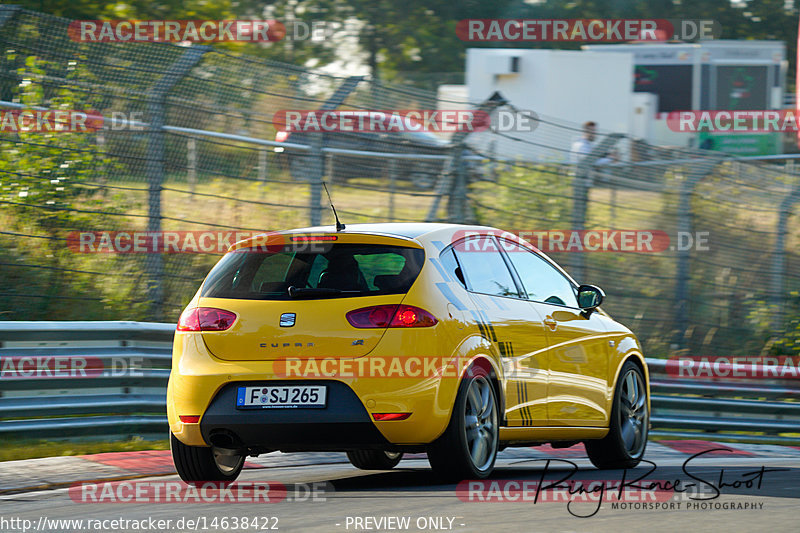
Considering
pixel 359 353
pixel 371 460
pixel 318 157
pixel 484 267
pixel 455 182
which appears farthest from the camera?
pixel 455 182

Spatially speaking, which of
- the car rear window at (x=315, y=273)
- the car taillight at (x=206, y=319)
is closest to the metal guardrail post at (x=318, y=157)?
the car rear window at (x=315, y=273)

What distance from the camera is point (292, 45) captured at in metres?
40.5

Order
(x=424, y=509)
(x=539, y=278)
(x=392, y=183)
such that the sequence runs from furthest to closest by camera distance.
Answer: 1. (x=392, y=183)
2. (x=539, y=278)
3. (x=424, y=509)

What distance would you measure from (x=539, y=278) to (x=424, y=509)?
2.51 meters

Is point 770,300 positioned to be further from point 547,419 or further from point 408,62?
point 408,62

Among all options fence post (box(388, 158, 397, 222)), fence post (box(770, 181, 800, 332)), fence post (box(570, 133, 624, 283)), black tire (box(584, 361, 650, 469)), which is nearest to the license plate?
black tire (box(584, 361, 650, 469))

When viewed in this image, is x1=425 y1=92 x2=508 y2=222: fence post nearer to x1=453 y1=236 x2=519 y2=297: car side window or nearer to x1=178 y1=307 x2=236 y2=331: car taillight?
x1=453 y1=236 x2=519 y2=297: car side window

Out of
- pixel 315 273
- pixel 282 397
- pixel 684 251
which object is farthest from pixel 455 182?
pixel 282 397

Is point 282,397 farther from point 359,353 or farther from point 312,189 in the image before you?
point 312,189

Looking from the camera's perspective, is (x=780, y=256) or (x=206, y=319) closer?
(x=206, y=319)

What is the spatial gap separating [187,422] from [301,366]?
742 millimetres

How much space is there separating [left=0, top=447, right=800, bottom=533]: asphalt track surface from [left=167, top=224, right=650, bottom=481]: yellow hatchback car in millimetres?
324

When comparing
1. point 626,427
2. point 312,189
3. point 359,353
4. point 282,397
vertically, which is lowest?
point 626,427

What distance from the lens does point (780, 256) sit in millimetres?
15336
